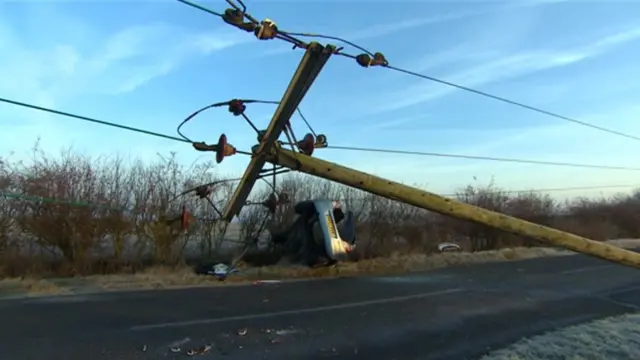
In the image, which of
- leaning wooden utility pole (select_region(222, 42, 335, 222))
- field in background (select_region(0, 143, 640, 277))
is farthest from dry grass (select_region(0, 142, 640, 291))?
leaning wooden utility pole (select_region(222, 42, 335, 222))

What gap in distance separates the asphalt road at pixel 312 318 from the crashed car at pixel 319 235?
1.81 m

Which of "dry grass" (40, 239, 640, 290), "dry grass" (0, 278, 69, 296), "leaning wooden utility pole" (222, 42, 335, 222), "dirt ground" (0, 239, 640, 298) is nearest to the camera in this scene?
"leaning wooden utility pole" (222, 42, 335, 222)

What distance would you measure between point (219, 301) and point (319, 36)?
25.3ft

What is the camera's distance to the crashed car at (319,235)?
669 inches

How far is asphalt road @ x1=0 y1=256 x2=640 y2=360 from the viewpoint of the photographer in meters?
7.52

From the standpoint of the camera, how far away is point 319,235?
1759 centimetres

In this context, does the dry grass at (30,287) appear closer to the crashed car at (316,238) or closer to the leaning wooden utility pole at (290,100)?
the crashed car at (316,238)

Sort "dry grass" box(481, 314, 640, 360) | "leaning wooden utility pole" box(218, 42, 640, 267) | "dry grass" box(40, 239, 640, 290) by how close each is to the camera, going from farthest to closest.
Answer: "dry grass" box(40, 239, 640, 290) → "dry grass" box(481, 314, 640, 360) → "leaning wooden utility pole" box(218, 42, 640, 267)

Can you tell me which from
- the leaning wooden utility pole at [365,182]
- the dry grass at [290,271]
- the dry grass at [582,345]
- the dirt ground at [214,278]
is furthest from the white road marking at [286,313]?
the dry grass at [290,271]

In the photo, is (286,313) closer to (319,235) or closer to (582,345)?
(582,345)

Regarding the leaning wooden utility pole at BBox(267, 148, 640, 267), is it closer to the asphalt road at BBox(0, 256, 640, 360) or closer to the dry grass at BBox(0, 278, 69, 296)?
the asphalt road at BBox(0, 256, 640, 360)

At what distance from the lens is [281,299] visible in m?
12.1

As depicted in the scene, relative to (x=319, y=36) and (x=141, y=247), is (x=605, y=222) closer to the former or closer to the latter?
(x=141, y=247)

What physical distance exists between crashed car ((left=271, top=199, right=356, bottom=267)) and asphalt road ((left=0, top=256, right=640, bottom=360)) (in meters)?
1.81
